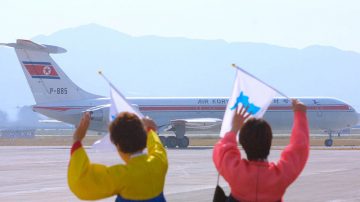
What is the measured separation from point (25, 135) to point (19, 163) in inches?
2694

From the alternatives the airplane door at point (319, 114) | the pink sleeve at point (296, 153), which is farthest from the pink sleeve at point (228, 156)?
the airplane door at point (319, 114)

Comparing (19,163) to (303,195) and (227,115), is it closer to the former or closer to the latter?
(303,195)

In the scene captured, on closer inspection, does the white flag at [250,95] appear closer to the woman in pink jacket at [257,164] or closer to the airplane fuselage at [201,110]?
the woman in pink jacket at [257,164]

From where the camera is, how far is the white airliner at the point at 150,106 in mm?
53000

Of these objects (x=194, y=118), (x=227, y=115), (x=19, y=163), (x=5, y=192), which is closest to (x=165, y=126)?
(x=194, y=118)

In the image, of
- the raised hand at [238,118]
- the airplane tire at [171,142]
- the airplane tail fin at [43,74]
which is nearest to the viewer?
the raised hand at [238,118]

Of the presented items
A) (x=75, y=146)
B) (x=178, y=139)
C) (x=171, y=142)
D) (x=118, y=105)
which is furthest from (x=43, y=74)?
(x=75, y=146)

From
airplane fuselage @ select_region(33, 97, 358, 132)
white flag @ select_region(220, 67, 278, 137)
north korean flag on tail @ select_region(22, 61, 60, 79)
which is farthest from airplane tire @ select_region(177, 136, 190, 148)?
white flag @ select_region(220, 67, 278, 137)

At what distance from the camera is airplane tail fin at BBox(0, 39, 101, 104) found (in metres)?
52.6

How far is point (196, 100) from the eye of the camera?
183 feet

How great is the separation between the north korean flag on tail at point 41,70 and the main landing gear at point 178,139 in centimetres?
733

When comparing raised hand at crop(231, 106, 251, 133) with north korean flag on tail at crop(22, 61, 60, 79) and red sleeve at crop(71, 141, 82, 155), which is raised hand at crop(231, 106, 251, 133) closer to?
red sleeve at crop(71, 141, 82, 155)

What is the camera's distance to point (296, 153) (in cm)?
675

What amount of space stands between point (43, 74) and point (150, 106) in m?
6.47
